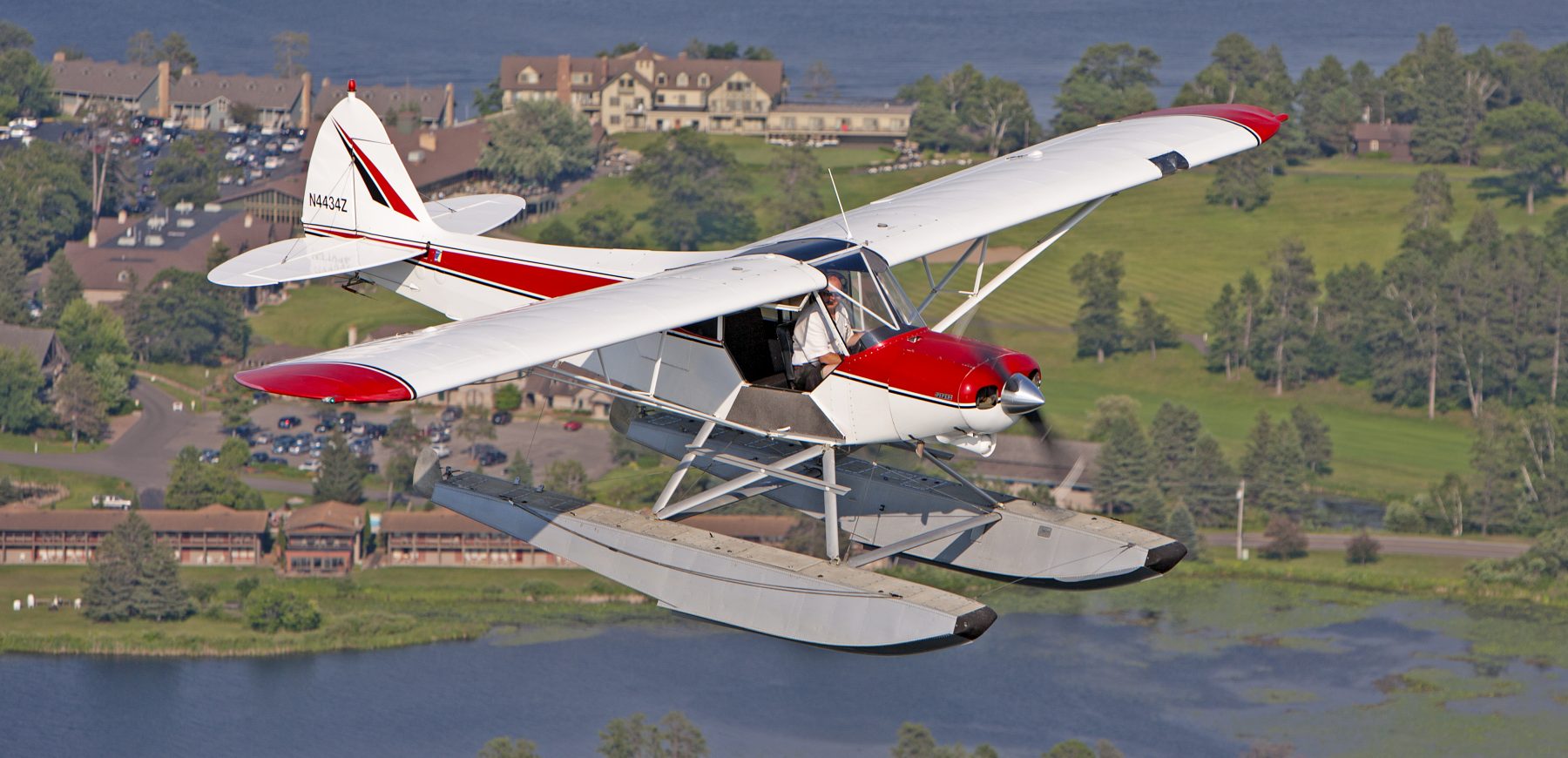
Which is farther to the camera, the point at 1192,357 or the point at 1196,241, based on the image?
the point at 1196,241

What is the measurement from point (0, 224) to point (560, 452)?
47.1m

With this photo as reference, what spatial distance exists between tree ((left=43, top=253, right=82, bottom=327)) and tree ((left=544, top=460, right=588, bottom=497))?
3290 cm

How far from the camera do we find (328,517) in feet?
224

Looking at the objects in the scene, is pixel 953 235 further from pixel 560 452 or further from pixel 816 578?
pixel 560 452

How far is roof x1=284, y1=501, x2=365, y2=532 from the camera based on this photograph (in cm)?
6769

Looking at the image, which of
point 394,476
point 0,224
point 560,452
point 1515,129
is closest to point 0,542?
point 394,476

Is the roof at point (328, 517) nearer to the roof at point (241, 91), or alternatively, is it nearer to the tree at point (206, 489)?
the tree at point (206, 489)

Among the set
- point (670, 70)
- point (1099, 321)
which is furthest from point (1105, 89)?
point (1099, 321)

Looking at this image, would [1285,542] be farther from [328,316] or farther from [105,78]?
[105,78]

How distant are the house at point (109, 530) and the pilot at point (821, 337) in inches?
1982

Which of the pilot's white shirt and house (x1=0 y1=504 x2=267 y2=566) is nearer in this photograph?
the pilot's white shirt

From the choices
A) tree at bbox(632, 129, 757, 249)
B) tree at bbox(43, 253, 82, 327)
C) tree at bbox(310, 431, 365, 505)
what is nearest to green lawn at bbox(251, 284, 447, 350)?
tree at bbox(43, 253, 82, 327)

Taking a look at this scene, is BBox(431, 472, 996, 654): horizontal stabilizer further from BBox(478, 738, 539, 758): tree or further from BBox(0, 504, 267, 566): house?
BBox(0, 504, 267, 566): house

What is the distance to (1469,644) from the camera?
63562mm
